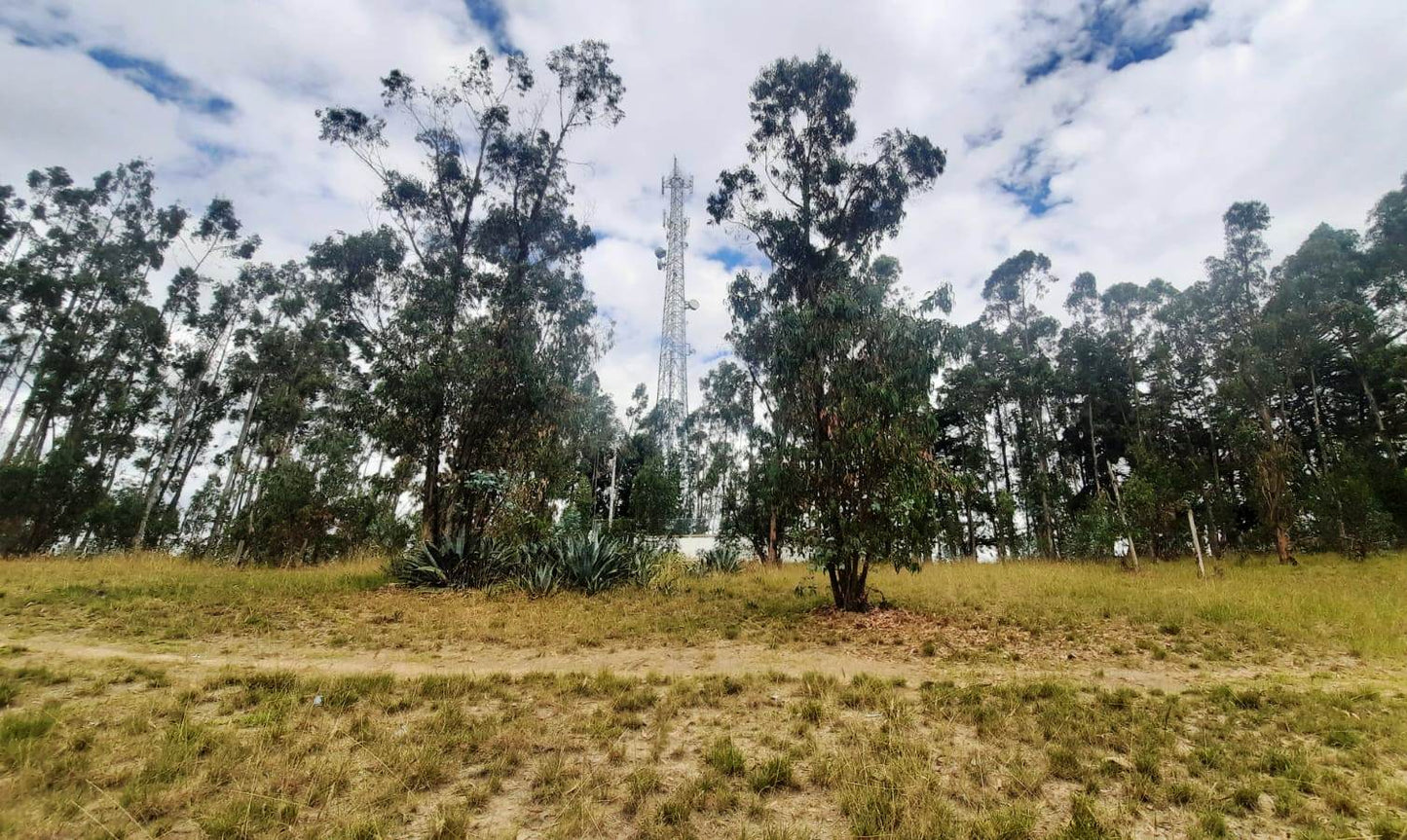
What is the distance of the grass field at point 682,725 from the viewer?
9.29 ft

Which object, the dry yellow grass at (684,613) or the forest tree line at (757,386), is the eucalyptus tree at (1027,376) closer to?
the forest tree line at (757,386)

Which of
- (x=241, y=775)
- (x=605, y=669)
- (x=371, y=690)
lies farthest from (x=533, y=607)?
(x=241, y=775)

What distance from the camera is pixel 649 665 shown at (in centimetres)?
592

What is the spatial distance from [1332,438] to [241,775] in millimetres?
35856

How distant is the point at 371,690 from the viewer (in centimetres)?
448

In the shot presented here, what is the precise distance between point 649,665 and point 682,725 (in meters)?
1.83

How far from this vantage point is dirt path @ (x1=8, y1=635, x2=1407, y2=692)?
17.6 ft

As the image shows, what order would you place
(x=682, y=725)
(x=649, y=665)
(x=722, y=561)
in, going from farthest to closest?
(x=722, y=561)
(x=649, y=665)
(x=682, y=725)

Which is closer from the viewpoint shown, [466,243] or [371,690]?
[371,690]

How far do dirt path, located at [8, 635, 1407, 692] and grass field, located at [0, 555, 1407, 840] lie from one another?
5 centimetres

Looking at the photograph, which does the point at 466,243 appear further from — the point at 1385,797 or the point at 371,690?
the point at 1385,797

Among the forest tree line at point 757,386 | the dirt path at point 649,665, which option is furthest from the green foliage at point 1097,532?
the dirt path at point 649,665

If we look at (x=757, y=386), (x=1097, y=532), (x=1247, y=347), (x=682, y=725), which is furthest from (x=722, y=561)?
(x=1247, y=347)

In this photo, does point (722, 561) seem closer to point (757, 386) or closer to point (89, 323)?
point (757, 386)
